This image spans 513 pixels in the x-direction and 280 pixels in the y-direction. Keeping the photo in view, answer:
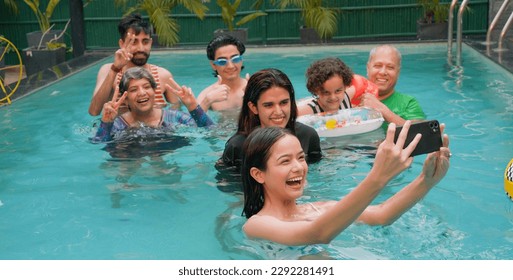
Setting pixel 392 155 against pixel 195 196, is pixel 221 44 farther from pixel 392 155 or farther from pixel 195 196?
pixel 392 155

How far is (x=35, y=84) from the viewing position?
11594 millimetres

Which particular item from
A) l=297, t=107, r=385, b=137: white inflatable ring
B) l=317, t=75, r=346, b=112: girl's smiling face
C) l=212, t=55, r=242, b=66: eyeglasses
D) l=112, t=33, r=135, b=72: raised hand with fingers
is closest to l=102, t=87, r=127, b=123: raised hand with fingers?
l=112, t=33, r=135, b=72: raised hand with fingers

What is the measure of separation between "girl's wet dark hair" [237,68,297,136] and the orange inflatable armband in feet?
5.40

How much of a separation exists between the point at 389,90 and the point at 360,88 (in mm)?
245

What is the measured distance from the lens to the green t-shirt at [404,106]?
6.89 metres

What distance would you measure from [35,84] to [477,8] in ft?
31.7

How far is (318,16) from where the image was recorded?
1587cm

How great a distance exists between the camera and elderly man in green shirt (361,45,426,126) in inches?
263

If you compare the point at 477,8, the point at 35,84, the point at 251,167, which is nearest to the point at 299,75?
the point at 35,84

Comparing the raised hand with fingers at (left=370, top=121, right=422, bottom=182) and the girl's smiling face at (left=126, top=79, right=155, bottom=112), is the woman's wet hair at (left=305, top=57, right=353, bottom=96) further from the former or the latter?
the raised hand with fingers at (left=370, top=121, right=422, bottom=182)

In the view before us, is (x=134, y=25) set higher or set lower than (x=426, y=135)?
higher

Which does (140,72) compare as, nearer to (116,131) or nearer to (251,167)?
(116,131)

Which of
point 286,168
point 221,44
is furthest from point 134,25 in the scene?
point 286,168

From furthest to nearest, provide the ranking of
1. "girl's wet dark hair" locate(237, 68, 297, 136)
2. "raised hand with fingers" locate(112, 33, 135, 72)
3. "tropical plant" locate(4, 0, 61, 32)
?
"tropical plant" locate(4, 0, 61, 32), "raised hand with fingers" locate(112, 33, 135, 72), "girl's wet dark hair" locate(237, 68, 297, 136)
